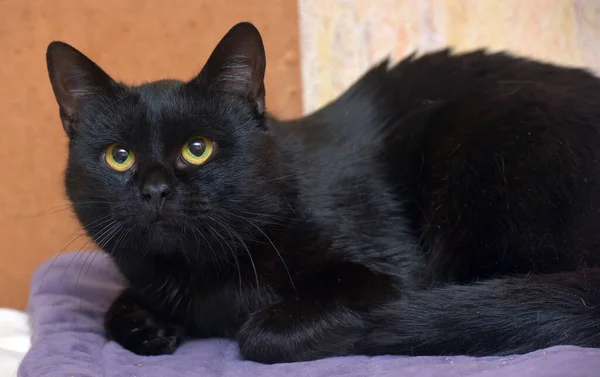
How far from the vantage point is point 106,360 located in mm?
1176

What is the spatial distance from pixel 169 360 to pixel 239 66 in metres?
0.61

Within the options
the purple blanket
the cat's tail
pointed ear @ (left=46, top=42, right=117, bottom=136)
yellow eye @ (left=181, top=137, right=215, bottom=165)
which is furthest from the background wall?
the cat's tail

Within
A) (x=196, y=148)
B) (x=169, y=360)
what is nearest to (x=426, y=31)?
(x=196, y=148)

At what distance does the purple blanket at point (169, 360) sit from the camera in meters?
0.87

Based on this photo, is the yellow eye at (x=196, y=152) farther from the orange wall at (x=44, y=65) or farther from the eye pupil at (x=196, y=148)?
the orange wall at (x=44, y=65)

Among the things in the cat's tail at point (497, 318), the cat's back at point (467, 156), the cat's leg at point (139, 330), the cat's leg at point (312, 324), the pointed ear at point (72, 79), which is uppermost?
the pointed ear at point (72, 79)

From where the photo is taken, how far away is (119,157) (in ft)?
3.98

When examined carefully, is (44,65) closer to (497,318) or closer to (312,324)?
(312,324)

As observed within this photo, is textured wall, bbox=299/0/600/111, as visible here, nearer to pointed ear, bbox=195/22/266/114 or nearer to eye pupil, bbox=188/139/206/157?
pointed ear, bbox=195/22/266/114

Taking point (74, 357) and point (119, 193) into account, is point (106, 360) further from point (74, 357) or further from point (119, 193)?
point (119, 193)

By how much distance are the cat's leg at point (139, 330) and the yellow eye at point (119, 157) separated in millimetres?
358

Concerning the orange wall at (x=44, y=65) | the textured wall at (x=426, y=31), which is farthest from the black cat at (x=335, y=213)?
the orange wall at (x=44, y=65)

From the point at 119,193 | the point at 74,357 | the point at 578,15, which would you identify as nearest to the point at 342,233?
the point at 119,193

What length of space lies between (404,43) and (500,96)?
0.74 metres
